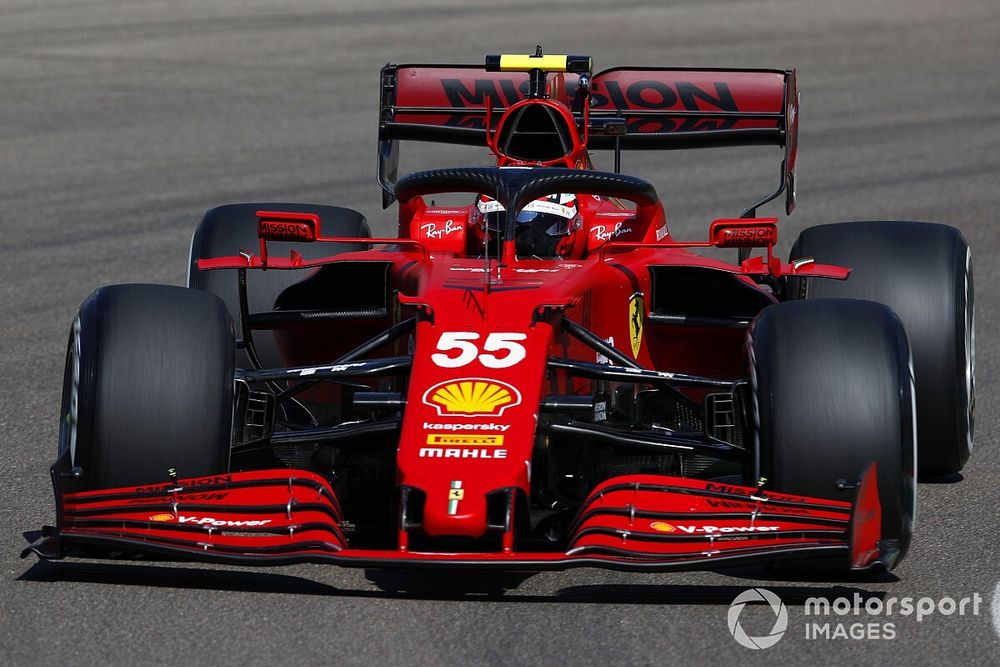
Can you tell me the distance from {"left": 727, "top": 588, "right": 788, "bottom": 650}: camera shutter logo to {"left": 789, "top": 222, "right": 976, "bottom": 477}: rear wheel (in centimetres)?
161

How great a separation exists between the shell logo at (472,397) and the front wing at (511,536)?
409mm

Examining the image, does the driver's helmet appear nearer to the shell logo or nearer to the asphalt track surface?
the shell logo

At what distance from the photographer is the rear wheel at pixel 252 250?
7.80 metres

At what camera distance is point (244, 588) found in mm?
5570

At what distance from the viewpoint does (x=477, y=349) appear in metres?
5.89

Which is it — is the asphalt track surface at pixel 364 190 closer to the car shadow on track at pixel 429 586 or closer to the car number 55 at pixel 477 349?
the car shadow on track at pixel 429 586

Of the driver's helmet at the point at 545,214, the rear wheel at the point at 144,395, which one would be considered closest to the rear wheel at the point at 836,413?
the driver's helmet at the point at 545,214

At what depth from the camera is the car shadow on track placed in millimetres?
5527

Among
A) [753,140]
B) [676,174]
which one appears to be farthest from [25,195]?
[753,140]

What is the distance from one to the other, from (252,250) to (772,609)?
3.44m

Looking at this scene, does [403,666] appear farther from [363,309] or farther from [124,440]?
[363,309]

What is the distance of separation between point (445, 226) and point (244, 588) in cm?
235

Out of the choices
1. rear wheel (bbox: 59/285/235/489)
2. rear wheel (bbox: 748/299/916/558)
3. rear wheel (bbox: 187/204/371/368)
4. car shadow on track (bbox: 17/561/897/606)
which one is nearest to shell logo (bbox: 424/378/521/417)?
car shadow on track (bbox: 17/561/897/606)

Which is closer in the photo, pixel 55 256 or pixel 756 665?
pixel 756 665
